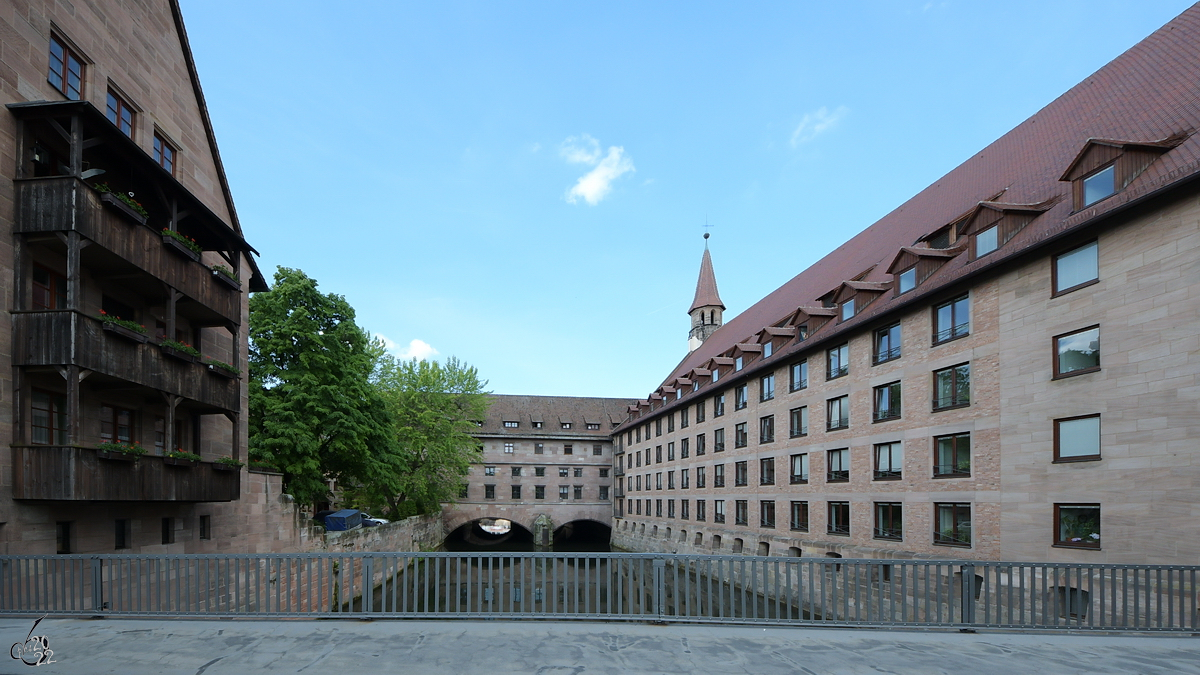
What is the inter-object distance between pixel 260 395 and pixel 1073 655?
29259mm

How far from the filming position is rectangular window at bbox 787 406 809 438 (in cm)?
3150

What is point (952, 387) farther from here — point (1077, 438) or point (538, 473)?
point (538, 473)

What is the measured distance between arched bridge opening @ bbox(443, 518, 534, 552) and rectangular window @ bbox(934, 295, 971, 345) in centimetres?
4882

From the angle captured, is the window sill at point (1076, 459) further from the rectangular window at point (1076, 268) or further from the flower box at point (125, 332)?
the flower box at point (125, 332)

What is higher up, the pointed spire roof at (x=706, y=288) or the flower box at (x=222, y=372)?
the pointed spire roof at (x=706, y=288)

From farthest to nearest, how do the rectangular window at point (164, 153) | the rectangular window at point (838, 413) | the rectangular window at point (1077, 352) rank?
the rectangular window at point (838, 413), the rectangular window at point (164, 153), the rectangular window at point (1077, 352)

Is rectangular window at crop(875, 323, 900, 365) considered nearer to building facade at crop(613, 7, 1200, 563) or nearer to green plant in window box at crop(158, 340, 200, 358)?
building facade at crop(613, 7, 1200, 563)

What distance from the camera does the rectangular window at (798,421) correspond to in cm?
3150

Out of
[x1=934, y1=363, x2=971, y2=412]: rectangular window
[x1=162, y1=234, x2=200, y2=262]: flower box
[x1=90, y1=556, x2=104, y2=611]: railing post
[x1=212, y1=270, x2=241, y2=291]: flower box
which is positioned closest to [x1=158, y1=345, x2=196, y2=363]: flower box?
[x1=162, y1=234, x2=200, y2=262]: flower box

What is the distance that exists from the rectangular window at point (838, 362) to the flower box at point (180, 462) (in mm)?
21677

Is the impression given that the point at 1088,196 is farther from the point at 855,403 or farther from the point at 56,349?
the point at 56,349

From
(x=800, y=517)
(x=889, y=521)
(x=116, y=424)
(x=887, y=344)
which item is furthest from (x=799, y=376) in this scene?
(x=116, y=424)

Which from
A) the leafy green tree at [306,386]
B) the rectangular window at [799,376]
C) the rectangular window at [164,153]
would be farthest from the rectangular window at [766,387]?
the rectangular window at [164,153]

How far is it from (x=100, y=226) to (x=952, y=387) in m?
22.0
